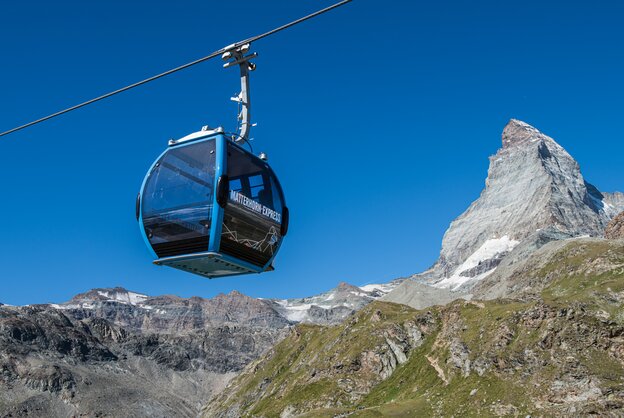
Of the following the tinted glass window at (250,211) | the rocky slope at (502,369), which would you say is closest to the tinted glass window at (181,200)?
the tinted glass window at (250,211)

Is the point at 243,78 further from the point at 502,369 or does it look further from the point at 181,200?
the point at 502,369

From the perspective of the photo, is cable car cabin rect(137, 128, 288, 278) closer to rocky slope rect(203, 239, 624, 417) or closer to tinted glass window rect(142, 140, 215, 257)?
tinted glass window rect(142, 140, 215, 257)

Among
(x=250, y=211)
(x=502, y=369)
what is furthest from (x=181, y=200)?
(x=502, y=369)

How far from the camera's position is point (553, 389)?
136 meters

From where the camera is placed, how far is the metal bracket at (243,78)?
26422mm

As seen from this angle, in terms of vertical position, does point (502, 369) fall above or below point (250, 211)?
above

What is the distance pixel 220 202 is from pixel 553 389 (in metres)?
122

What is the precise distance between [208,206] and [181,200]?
144 centimetres

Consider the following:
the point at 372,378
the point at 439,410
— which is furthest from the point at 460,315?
the point at 439,410

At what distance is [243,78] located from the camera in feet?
90.9

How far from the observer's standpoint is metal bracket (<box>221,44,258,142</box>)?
26.4 meters

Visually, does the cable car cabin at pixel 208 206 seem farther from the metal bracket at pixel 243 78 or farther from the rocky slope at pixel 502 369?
the rocky slope at pixel 502 369

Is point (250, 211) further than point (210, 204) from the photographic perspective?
Yes

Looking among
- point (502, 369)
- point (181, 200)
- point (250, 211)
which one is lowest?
point (250, 211)
